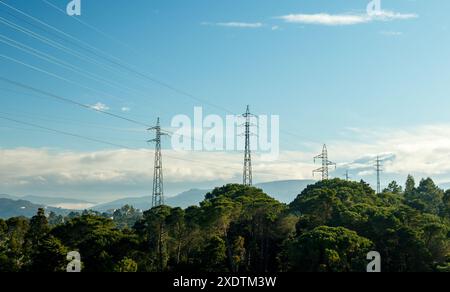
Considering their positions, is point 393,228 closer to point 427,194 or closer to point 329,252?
point 329,252

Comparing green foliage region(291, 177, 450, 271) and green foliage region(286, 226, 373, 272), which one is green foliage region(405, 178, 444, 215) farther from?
green foliage region(286, 226, 373, 272)

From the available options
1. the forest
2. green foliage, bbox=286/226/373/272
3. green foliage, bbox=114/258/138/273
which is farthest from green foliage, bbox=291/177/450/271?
green foliage, bbox=114/258/138/273

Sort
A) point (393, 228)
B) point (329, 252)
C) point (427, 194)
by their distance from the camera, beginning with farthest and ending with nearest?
point (427, 194), point (393, 228), point (329, 252)

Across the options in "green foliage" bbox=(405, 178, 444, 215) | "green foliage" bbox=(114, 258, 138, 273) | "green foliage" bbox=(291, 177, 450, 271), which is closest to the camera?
"green foliage" bbox=(114, 258, 138, 273)

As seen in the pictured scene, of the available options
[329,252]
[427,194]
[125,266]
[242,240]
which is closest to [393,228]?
[329,252]

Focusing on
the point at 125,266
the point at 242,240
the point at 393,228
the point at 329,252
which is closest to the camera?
the point at 329,252

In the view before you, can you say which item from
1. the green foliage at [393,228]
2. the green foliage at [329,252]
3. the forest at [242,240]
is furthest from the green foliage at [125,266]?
the green foliage at [393,228]

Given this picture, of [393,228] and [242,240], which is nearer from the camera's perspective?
[393,228]

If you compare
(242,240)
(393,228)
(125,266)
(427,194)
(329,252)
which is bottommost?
(125,266)
